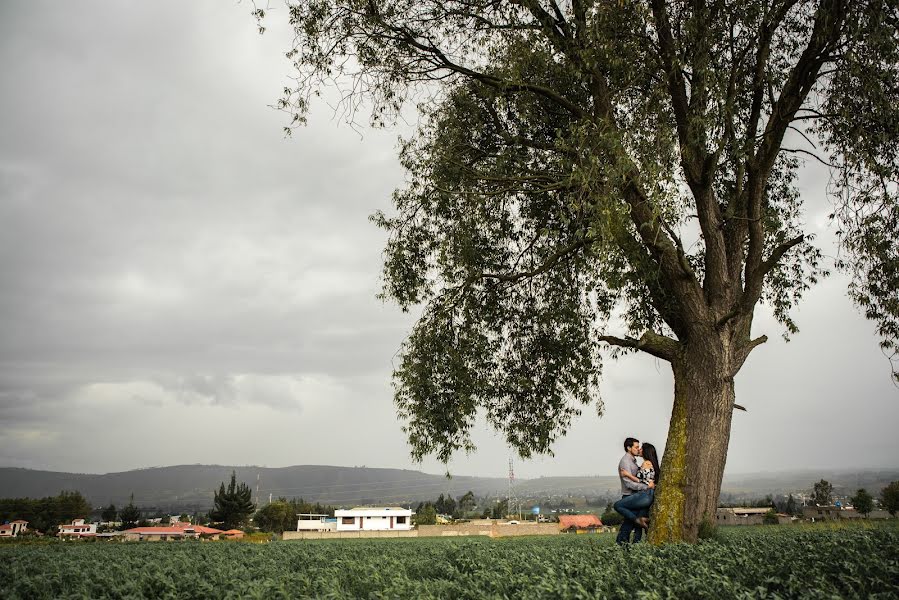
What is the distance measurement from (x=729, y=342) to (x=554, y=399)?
4.93 metres

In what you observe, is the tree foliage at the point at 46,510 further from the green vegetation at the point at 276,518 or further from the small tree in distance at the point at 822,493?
the small tree in distance at the point at 822,493

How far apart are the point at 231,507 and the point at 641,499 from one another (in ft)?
402

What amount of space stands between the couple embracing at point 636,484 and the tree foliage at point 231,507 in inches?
4781

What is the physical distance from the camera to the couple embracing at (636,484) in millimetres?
11828

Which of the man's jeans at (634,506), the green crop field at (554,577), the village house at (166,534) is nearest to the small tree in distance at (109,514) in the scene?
the village house at (166,534)

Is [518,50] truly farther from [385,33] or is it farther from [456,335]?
[456,335]

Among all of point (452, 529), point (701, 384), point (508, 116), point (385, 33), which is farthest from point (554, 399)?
point (452, 529)

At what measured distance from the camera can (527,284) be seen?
16.3m

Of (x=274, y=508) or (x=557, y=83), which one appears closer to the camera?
(x=557, y=83)

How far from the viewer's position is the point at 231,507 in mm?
118875

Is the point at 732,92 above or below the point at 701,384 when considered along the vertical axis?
above

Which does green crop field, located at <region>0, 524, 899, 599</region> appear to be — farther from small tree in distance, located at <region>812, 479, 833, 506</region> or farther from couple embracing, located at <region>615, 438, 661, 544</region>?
small tree in distance, located at <region>812, 479, 833, 506</region>

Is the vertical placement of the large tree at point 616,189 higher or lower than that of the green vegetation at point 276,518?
higher

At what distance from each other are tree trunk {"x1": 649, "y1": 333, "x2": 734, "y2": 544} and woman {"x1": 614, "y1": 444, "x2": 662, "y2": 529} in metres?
0.20
